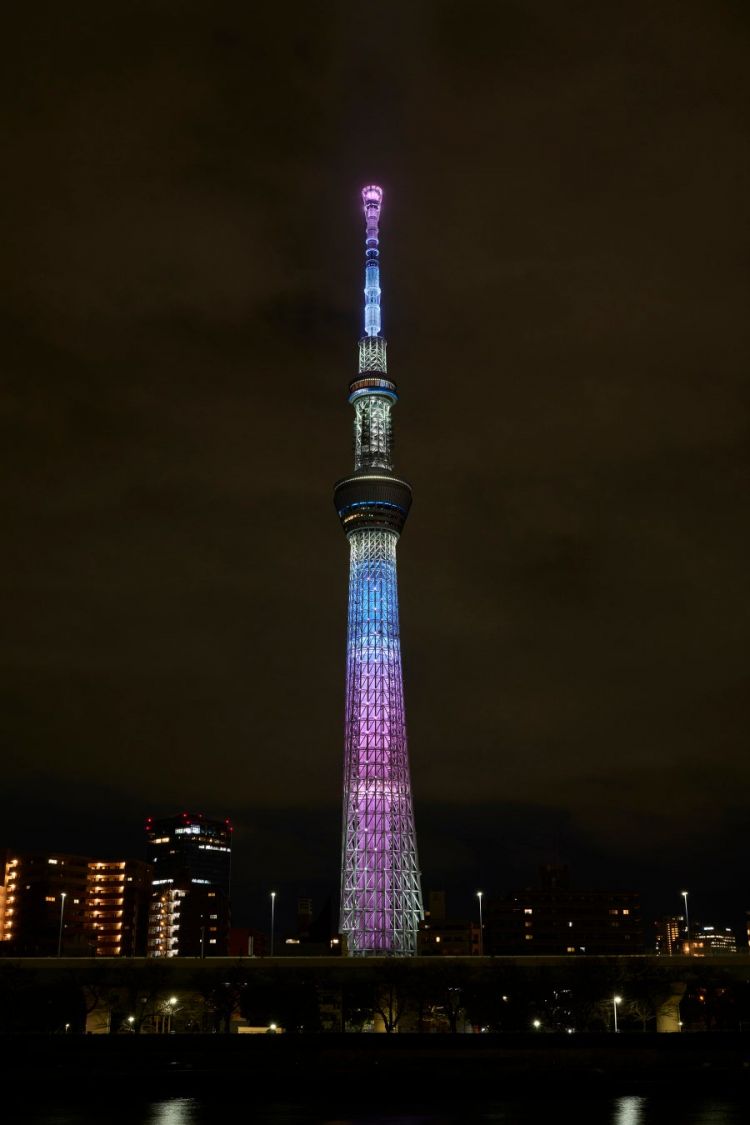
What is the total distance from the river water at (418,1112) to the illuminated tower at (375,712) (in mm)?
83030

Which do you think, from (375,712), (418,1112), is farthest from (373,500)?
(418,1112)

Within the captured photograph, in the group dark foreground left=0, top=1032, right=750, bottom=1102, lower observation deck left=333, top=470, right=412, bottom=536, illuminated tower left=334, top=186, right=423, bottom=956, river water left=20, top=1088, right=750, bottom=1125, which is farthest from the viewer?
lower observation deck left=333, top=470, right=412, bottom=536

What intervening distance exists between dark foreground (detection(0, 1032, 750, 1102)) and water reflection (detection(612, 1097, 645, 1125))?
721cm

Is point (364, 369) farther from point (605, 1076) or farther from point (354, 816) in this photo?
point (605, 1076)

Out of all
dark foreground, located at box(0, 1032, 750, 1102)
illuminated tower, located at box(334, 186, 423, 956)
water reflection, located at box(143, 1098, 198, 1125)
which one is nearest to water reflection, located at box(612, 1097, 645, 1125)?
dark foreground, located at box(0, 1032, 750, 1102)

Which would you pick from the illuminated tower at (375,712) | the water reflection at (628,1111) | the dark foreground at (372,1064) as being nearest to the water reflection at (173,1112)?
the dark foreground at (372,1064)

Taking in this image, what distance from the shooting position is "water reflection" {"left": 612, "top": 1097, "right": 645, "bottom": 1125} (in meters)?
68.0

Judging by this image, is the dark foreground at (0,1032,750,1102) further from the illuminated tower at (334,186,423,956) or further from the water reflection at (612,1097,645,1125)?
the illuminated tower at (334,186,423,956)

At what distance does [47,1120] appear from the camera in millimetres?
69812

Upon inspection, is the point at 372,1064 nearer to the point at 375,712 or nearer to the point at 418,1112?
the point at 418,1112

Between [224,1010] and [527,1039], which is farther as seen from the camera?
[224,1010]

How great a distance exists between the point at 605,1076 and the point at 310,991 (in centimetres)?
3212

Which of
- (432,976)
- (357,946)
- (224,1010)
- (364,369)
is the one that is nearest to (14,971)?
(224,1010)

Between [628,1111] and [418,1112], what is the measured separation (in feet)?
39.0
